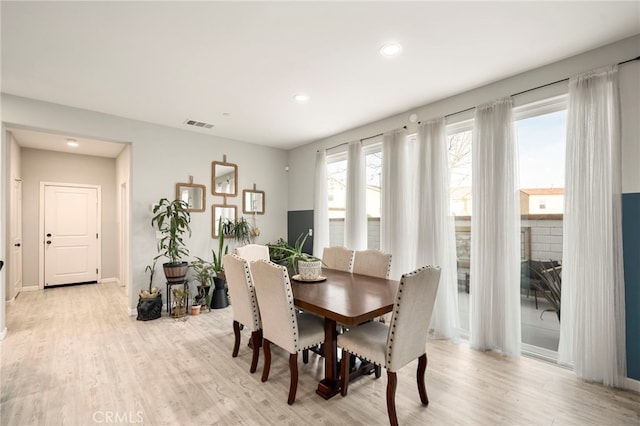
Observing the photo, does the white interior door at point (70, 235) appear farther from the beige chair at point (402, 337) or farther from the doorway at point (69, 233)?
the beige chair at point (402, 337)

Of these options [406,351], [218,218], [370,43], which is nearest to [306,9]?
[370,43]

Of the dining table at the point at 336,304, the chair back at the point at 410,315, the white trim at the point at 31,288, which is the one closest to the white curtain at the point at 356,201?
the dining table at the point at 336,304

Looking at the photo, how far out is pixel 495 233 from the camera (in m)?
2.90

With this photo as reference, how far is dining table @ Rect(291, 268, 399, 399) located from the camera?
6.23 ft

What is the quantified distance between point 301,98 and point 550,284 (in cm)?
315

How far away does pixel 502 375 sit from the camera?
249 centimetres

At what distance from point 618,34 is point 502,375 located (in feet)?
9.24

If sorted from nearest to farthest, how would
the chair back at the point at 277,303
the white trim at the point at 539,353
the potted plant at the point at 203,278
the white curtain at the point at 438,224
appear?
the chair back at the point at 277,303, the white trim at the point at 539,353, the white curtain at the point at 438,224, the potted plant at the point at 203,278

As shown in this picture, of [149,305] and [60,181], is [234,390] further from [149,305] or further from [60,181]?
[60,181]

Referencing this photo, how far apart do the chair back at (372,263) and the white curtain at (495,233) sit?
0.89 m

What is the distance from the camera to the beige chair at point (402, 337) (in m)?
1.82

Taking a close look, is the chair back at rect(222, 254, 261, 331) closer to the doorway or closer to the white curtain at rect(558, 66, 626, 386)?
the white curtain at rect(558, 66, 626, 386)

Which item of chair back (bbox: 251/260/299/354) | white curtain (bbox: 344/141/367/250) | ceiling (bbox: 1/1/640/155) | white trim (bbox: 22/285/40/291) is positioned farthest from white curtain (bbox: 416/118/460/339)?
white trim (bbox: 22/285/40/291)

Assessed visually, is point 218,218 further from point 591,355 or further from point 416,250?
point 591,355
